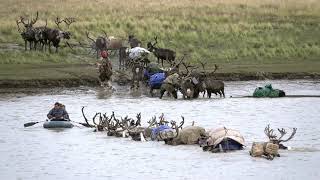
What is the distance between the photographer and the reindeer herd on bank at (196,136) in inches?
976

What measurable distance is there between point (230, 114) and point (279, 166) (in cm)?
987

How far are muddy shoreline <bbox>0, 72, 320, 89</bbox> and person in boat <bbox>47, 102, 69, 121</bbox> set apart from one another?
1116 centimetres

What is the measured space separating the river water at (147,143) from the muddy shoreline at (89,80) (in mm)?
1332

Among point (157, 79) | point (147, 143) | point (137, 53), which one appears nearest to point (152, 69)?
point (137, 53)

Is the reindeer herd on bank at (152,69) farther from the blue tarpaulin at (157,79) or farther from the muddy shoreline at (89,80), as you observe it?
the muddy shoreline at (89,80)

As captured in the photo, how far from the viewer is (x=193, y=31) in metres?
55.8

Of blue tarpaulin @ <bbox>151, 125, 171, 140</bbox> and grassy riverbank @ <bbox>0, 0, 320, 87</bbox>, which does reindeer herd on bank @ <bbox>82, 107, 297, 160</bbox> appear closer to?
blue tarpaulin @ <bbox>151, 125, 171, 140</bbox>

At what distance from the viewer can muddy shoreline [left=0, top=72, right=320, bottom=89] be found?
41.7m

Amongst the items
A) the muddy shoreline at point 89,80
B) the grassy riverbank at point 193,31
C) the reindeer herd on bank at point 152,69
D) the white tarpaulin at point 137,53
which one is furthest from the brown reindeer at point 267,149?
the grassy riverbank at point 193,31

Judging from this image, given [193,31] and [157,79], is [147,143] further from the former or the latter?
[193,31]

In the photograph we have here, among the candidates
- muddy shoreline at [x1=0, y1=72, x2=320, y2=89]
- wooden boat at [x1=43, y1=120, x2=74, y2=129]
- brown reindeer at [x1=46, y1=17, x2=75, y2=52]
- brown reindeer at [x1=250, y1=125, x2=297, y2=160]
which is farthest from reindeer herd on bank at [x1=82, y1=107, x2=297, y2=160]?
brown reindeer at [x1=46, y1=17, x2=75, y2=52]

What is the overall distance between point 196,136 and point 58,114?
5994mm

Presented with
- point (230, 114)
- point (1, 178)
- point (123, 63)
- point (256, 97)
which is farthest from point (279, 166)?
point (123, 63)

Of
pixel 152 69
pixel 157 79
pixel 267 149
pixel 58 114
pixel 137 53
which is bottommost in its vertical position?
pixel 267 149
